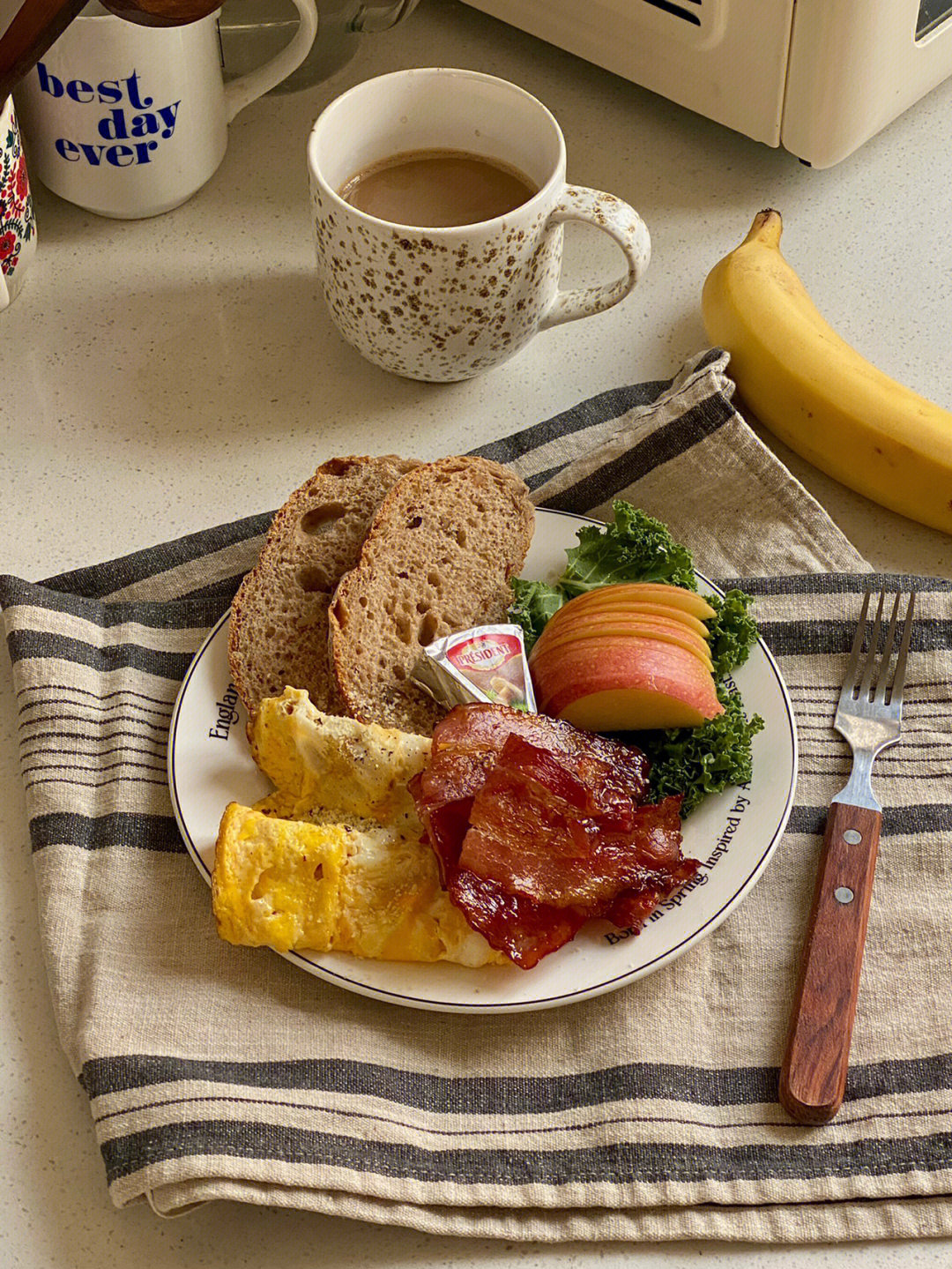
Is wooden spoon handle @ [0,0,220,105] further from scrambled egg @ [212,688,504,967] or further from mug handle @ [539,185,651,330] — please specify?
scrambled egg @ [212,688,504,967]

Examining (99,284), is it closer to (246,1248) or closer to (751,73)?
(751,73)

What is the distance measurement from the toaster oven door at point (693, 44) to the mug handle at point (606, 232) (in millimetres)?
267

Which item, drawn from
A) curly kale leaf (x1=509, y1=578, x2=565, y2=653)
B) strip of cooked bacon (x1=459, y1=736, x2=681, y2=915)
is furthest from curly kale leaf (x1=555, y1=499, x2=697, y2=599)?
strip of cooked bacon (x1=459, y1=736, x2=681, y2=915)

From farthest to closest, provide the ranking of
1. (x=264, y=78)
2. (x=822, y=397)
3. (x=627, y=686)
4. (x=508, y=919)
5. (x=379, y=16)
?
(x=379, y=16) < (x=264, y=78) < (x=822, y=397) < (x=627, y=686) < (x=508, y=919)

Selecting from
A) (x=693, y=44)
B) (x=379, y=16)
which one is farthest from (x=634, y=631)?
(x=379, y=16)

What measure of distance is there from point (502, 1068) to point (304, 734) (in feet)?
0.89

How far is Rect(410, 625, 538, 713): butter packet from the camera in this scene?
105 centimetres

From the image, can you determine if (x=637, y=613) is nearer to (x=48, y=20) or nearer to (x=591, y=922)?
(x=591, y=922)

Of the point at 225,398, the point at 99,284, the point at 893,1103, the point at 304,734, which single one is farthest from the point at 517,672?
the point at 99,284

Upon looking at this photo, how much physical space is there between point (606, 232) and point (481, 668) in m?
0.47

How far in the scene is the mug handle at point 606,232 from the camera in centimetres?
127

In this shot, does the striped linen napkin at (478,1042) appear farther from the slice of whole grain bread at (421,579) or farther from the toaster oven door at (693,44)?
the toaster oven door at (693,44)

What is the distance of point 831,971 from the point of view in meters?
0.95

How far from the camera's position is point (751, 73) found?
146 centimetres
